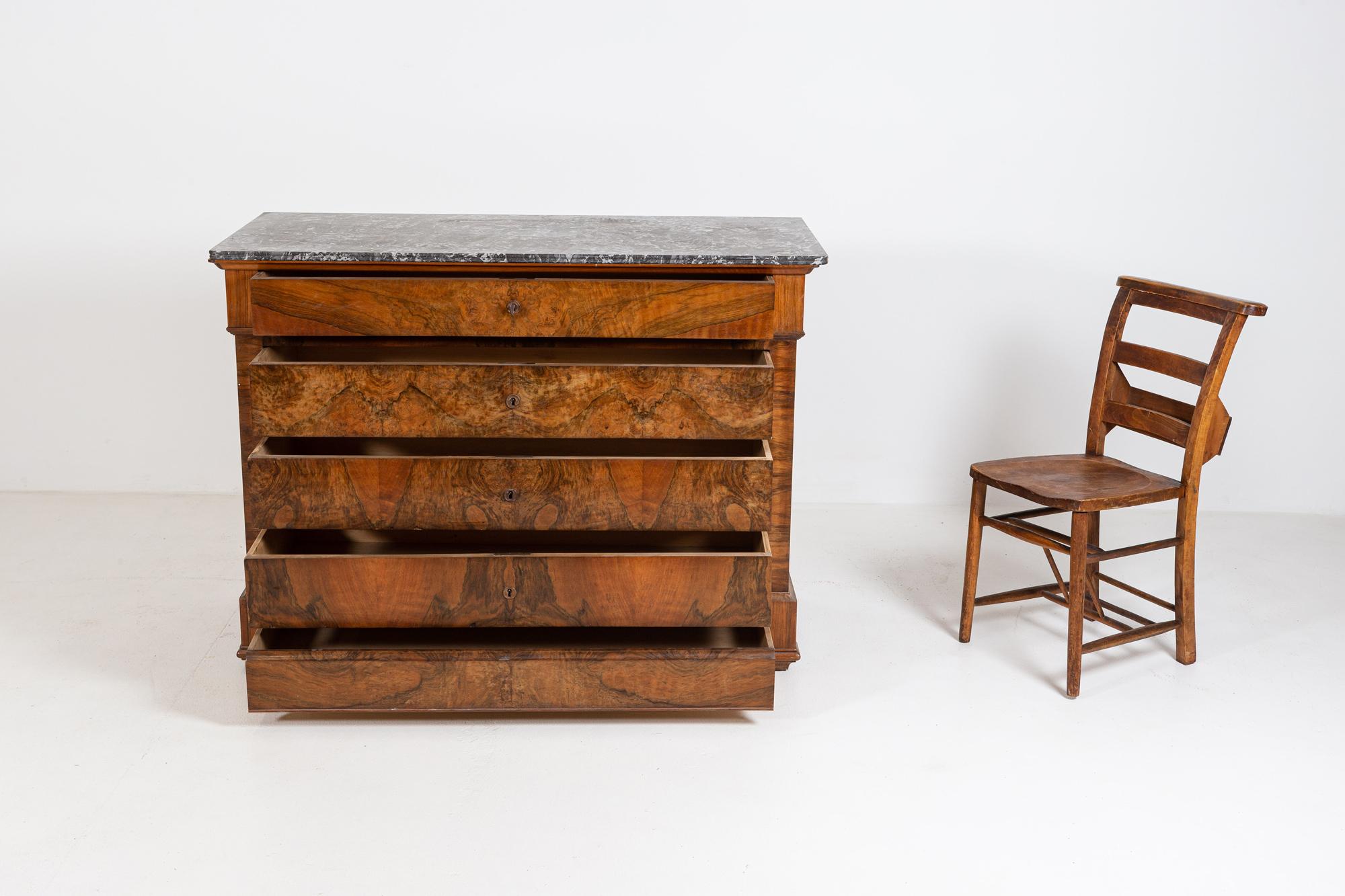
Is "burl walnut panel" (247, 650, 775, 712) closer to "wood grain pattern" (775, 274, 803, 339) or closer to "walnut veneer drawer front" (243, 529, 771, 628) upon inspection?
"walnut veneer drawer front" (243, 529, 771, 628)

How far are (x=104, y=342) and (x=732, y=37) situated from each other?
7.43 feet

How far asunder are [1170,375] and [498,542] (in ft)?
5.38

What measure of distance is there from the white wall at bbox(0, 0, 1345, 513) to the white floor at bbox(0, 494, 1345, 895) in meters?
0.96

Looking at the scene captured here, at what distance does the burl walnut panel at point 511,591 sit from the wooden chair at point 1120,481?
75 centimetres

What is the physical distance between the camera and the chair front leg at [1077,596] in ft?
A: 9.64

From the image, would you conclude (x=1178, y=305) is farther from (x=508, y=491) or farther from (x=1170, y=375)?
(x=508, y=491)

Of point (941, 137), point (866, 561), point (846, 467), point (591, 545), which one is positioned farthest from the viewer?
point (846, 467)

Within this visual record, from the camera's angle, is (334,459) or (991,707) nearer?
(334,459)

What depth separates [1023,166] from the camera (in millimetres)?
4113

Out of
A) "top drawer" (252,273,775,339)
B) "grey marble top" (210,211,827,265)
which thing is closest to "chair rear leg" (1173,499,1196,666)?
"grey marble top" (210,211,827,265)

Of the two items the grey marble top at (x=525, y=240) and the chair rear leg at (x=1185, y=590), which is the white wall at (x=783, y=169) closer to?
the grey marble top at (x=525, y=240)

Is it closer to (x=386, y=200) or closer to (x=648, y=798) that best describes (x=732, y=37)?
(x=386, y=200)

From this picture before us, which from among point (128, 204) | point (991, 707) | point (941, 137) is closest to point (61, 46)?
point (128, 204)

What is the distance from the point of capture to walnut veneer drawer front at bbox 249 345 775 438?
2.64 m
